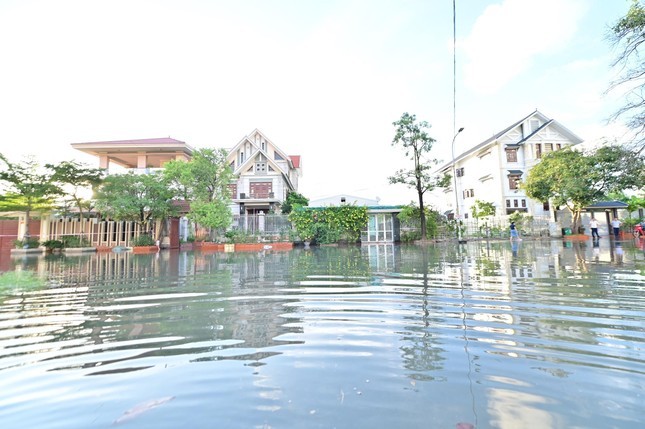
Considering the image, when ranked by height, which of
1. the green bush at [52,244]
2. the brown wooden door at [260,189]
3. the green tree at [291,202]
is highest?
the brown wooden door at [260,189]


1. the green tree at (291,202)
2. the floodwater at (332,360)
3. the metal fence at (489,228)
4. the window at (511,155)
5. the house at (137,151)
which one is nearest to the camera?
the floodwater at (332,360)

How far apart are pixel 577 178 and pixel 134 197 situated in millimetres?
28718

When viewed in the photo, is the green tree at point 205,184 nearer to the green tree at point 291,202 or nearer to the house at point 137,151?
the house at point 137,151

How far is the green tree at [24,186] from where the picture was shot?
63.9 ft

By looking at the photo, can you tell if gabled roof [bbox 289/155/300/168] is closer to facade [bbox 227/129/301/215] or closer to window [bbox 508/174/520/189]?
facade [bbox 227/129/301/215]

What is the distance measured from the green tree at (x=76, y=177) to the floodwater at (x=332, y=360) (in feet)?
59.9

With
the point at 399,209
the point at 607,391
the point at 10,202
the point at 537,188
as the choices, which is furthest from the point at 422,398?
the point at 537,188

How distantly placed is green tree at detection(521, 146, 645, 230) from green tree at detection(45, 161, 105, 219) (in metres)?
30.6

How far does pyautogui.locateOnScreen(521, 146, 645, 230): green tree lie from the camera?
21906 mm

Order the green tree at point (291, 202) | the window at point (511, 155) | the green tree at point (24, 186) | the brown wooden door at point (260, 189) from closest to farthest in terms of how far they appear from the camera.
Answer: the green tree at point (24, 186) < the brown wooden door at point (260, 189) < the green tree at point (291, 202) < the window at point (511, 155)

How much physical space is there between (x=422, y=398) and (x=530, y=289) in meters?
4.35

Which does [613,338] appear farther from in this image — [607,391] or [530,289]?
[530,289]

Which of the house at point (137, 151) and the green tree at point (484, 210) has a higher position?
the house at point (137, 151)

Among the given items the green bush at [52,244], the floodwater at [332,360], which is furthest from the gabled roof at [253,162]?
the floodwater at [332,360]
